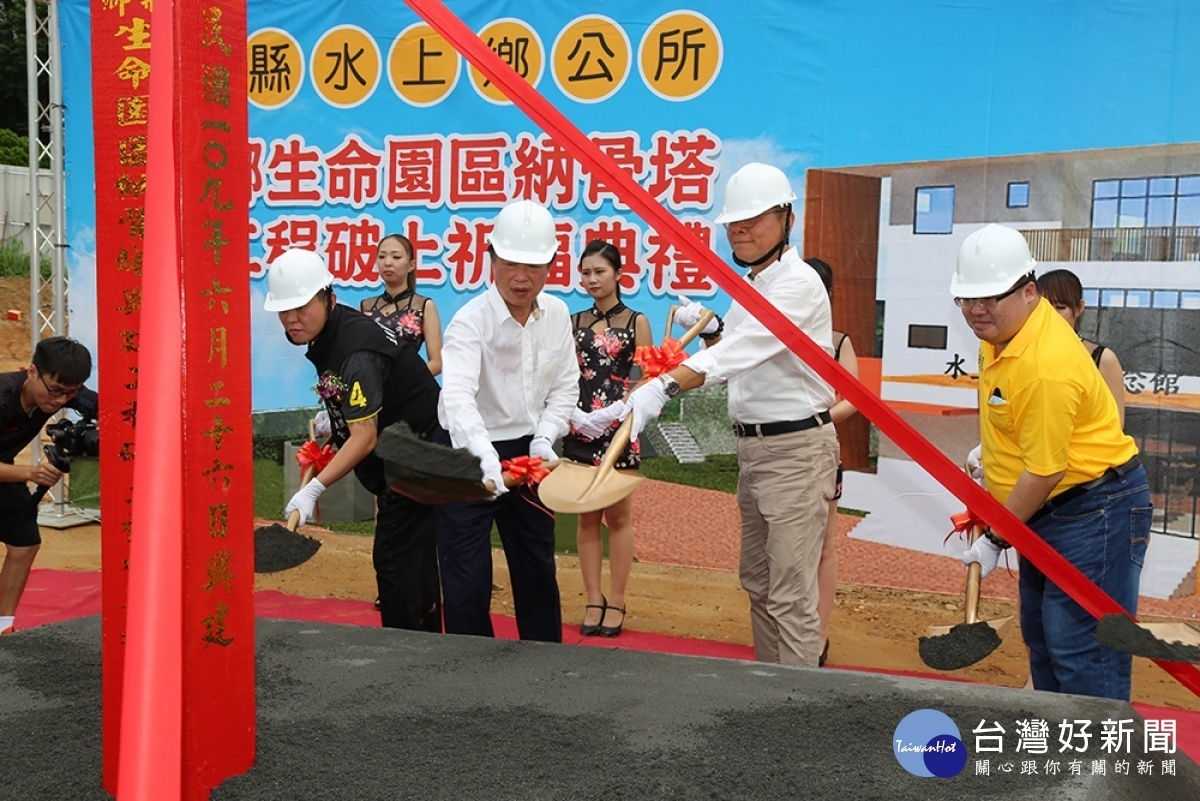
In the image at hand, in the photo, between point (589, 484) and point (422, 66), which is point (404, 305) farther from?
point (589, 484)

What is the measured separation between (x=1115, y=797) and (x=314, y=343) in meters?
2.38

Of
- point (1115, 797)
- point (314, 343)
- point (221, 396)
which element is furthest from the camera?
point (314, 343)

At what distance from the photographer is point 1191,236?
395 cm

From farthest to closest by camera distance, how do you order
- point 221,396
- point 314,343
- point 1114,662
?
1. point 314,343
2. point 1114,662
3. point 221,396

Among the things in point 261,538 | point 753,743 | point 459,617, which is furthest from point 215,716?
point 459,617

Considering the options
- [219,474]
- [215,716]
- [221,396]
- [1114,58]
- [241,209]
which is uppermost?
[1114,58]

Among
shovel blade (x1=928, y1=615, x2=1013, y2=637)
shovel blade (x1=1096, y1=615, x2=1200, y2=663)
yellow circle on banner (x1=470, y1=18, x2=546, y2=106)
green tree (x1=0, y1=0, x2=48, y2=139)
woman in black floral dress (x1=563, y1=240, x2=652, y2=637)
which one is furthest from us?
green tree (x1=0, y1=0, x2=48, y2=139)

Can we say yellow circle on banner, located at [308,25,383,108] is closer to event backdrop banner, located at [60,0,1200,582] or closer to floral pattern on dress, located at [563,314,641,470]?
event backdrop banner, located at [60,0,1200,582]

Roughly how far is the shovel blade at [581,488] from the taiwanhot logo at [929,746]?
1106mm

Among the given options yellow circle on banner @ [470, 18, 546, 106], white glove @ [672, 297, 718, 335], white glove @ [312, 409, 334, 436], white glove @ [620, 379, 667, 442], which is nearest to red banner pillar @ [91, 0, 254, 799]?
white glove @ [620, 379, 667, 442]

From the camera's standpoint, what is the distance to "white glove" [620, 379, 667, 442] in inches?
119

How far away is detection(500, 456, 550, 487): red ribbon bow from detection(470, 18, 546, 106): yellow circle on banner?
8.00 feet

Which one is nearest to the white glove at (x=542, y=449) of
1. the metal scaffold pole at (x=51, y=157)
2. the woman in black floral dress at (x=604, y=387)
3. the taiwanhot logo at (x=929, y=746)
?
the woman in black floral dress at (x=604, y=387)

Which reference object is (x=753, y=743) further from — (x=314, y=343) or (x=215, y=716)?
(x=314, y=343)
